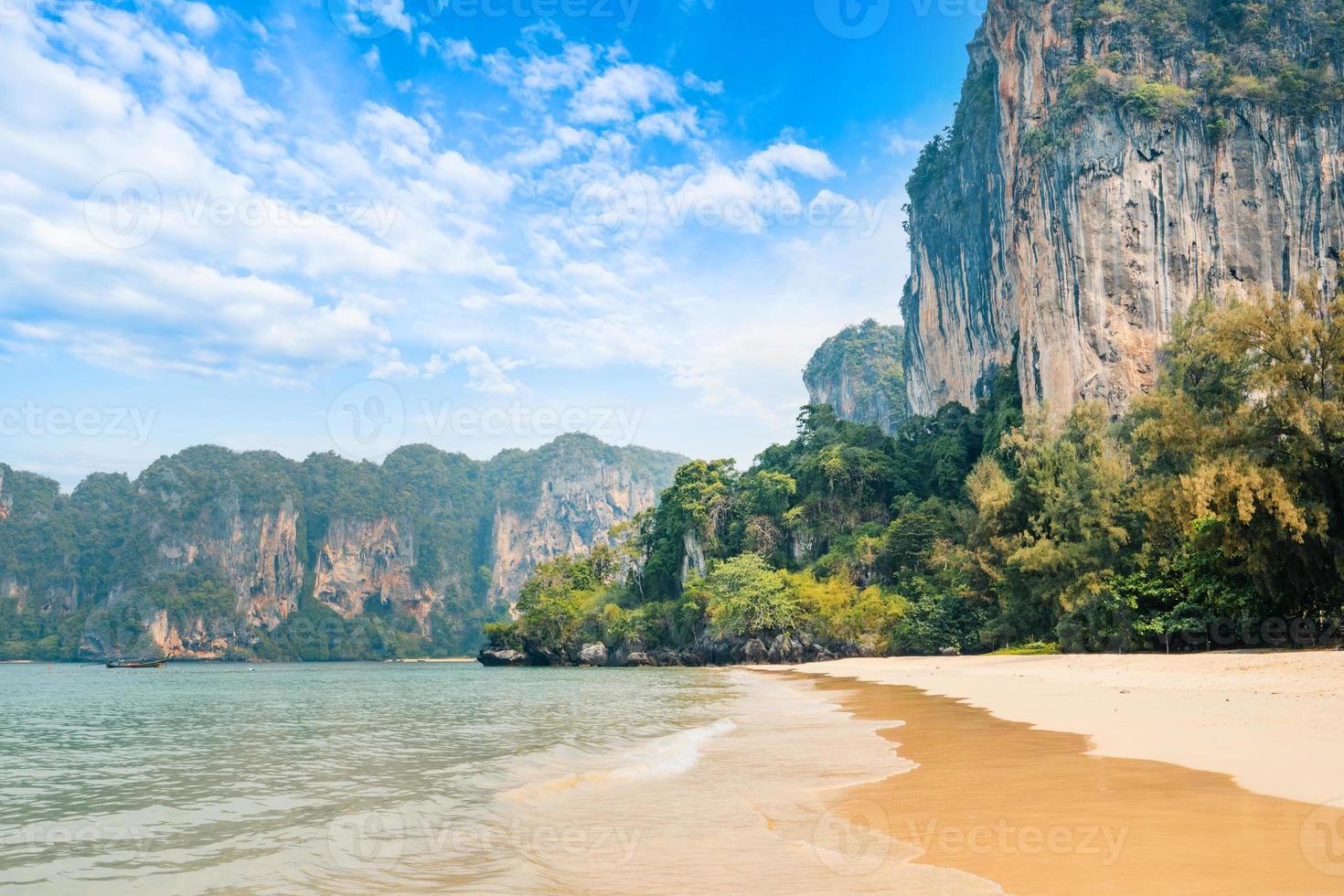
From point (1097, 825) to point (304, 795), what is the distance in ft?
23.6

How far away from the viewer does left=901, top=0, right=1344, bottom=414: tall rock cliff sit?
1628 inches

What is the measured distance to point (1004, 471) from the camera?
152 ft

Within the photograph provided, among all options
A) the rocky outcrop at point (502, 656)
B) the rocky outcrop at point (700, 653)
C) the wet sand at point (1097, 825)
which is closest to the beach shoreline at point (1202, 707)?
the wet sand at point (1097, 825)

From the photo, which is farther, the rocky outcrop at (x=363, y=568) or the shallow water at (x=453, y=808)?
the rocky outcrop at (x=363, y=568)

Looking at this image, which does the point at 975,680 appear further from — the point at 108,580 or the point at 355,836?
the point at 108,580

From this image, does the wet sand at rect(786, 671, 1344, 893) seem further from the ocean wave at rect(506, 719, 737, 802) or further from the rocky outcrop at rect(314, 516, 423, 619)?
the rocky outcrop at rect(314, 516, 423, 619)

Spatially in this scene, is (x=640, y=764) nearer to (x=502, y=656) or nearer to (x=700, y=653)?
(x=700, y=653)

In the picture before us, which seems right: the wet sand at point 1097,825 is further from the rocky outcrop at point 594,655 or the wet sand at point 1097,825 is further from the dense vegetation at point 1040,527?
the rocky outcrop at point 594,655

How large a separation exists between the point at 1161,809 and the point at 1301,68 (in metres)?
51.8

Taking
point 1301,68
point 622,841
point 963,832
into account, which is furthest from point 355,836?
point 1301,68

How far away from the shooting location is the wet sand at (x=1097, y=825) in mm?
4145

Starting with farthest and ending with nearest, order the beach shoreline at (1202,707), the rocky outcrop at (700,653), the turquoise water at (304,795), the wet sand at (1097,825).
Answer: the rocky outcrop at (700,653), the beach shoreline at (1202,707), the turquoise water at (304,795), the wet sand at (1097,825)

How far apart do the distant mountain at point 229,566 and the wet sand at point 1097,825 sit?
14129 cm

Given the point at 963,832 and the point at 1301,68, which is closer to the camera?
the point at 963,832
